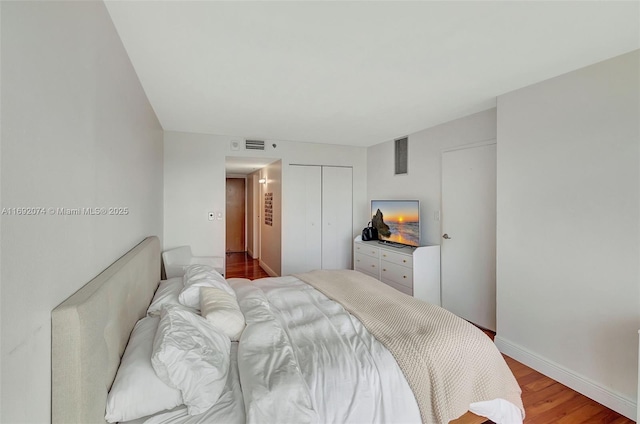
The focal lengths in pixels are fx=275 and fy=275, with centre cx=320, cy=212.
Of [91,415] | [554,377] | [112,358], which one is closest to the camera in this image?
[91,415]

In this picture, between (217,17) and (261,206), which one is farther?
(261,206)

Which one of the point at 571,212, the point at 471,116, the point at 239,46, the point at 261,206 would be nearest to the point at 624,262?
the point at 571,212

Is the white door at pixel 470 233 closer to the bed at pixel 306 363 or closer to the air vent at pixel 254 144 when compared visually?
the bed at pixel 306 363

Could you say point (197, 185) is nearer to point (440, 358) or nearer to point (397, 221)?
point (397, 221)

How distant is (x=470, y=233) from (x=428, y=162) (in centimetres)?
112

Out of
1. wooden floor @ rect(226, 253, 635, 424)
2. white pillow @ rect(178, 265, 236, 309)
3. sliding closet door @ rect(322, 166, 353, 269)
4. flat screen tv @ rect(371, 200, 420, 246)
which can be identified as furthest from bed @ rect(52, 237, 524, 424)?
sliding closet door @ rect(322, 166, 353, 269)

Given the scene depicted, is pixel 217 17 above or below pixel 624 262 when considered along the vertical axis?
above

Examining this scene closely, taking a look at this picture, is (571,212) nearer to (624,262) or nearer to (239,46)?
(624,262)

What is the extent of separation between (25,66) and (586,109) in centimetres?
309

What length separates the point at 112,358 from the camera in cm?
118

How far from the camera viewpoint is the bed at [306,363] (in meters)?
0.90

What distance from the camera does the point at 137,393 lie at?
1.12 metres

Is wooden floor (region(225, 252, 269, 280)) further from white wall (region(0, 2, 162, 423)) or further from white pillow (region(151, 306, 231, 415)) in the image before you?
white wall (region(0, 2, 162, 423))

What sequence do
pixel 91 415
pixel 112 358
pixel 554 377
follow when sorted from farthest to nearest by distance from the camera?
pixel 554 377
pixel 112 358
pixel 91 415
